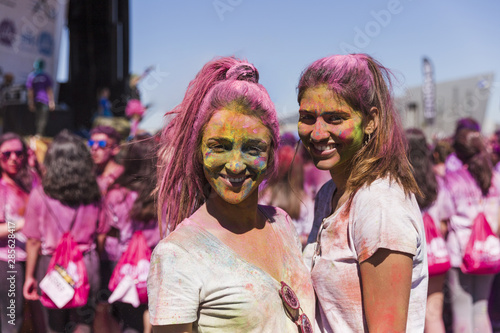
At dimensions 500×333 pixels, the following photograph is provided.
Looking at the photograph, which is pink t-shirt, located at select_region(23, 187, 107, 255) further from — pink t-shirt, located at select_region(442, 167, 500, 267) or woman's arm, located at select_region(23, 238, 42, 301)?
pink t-shirt, located at select_region(442, 167, 500, 267)

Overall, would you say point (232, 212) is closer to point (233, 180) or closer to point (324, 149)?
point (233, 180)

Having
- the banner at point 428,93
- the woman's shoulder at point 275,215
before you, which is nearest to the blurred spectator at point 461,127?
the woman's shoulder at point 275,215

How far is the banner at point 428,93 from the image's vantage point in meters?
16.3

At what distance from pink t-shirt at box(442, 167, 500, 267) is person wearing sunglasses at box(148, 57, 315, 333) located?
8.58 feet

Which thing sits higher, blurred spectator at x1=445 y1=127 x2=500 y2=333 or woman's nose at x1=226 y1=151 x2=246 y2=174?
woman's nose at x1=226 y1=151 x2=246 y2=174

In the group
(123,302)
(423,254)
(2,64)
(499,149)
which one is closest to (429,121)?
(499,149)

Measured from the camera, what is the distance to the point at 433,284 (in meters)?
3.56

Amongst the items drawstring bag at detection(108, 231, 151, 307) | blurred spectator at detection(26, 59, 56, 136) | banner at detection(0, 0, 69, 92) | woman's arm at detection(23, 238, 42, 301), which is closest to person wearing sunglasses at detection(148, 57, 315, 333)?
drawstring bag at detection(108, 231, 151, 307)

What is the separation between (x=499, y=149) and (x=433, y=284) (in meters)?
2.47

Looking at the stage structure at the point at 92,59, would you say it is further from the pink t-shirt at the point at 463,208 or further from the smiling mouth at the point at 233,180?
the smiling mouth at the point at 233,180

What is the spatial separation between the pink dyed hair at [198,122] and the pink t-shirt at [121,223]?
73.5 inches

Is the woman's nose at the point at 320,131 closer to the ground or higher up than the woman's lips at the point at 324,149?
higher up

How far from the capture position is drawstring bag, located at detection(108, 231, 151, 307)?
324 cm

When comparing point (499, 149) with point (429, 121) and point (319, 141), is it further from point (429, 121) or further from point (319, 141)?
point (429, 121)
